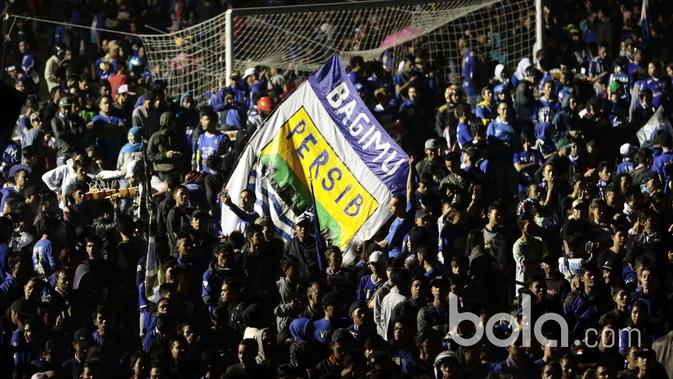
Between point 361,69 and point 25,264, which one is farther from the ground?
point 361,69

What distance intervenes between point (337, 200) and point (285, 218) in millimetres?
750

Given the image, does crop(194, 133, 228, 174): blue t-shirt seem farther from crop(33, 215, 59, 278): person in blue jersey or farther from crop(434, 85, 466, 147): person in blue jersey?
crop(33, 215, 59, 278): person in blue jersey

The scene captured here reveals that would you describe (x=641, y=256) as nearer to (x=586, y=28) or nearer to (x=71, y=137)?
(x=71, y=137)

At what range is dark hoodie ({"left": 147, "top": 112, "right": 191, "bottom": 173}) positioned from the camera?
696 inches

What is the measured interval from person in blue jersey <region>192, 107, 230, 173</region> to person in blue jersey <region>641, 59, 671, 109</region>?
5.55 meters

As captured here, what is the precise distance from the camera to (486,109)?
18.6 m

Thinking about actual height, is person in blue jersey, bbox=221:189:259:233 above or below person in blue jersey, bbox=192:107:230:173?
below

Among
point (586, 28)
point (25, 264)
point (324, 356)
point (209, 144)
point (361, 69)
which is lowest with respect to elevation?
point (324, 356)

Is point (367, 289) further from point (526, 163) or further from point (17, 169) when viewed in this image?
point (17, 169)

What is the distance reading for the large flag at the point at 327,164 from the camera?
14016mm

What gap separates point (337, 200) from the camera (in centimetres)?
1409

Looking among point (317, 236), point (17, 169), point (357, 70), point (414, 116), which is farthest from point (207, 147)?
point (317, 236)

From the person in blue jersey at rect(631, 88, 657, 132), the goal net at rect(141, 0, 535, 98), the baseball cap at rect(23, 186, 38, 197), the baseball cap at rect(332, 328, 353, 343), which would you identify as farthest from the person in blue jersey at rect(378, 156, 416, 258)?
the goal net at rect(141, 0, 535, 98)

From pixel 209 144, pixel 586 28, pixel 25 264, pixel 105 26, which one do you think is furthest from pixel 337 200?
pixel 105 26
